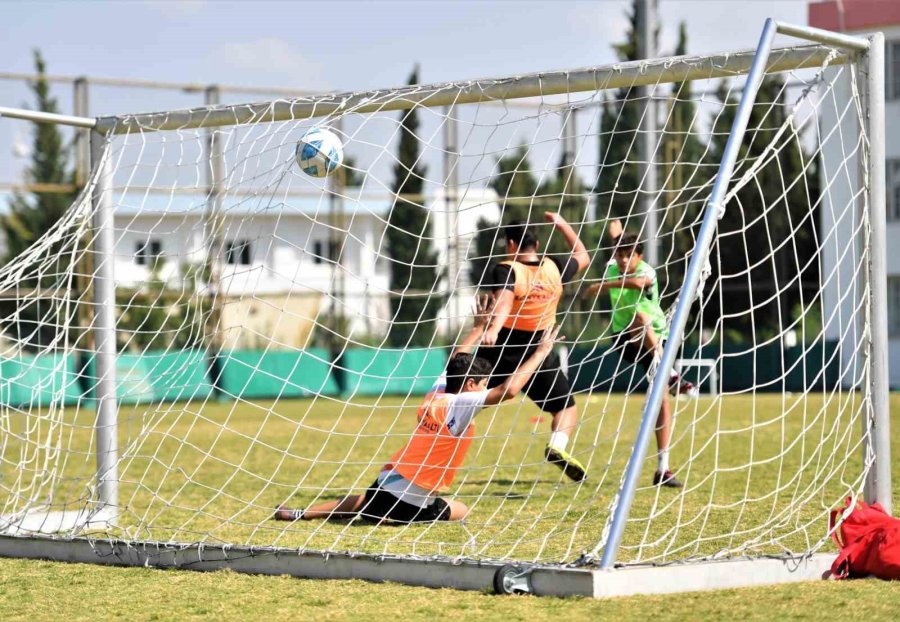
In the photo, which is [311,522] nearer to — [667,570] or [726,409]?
[667,570]

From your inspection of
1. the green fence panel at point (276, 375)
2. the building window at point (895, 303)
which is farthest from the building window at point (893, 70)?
the green fence panel at point (276, 375)

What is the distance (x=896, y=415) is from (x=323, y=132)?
11.1 metres

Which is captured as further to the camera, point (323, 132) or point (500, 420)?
point (500, 420)

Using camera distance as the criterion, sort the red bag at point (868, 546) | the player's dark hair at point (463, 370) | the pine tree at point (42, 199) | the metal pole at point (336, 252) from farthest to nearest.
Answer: the metal pole at point (336, 252) → the pine tree at point (42, 199) → the player's dark hair at point (463, 370) → the red bag at point (868, 546)

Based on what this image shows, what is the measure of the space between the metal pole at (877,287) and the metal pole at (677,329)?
0.89 meters

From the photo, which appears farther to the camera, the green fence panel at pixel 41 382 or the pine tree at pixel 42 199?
the pine tree at pixel 42 199

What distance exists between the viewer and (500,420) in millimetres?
17016

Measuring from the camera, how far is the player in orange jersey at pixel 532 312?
25.5 ft

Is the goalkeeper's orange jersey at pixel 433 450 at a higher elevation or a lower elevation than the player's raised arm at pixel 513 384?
lower

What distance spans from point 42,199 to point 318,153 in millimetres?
20469

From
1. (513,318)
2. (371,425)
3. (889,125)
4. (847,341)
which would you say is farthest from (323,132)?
(889,125)

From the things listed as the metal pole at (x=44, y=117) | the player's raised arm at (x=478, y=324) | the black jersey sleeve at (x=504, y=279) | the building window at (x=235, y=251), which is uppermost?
the metal pole at (x=44, y=117)

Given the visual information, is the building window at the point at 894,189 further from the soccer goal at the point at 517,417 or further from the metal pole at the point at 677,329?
the metal pole at the point at 677,329

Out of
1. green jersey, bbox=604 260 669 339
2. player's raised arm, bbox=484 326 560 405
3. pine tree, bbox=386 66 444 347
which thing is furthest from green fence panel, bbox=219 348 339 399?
player's raised arm, bbox=484 326 560 405
